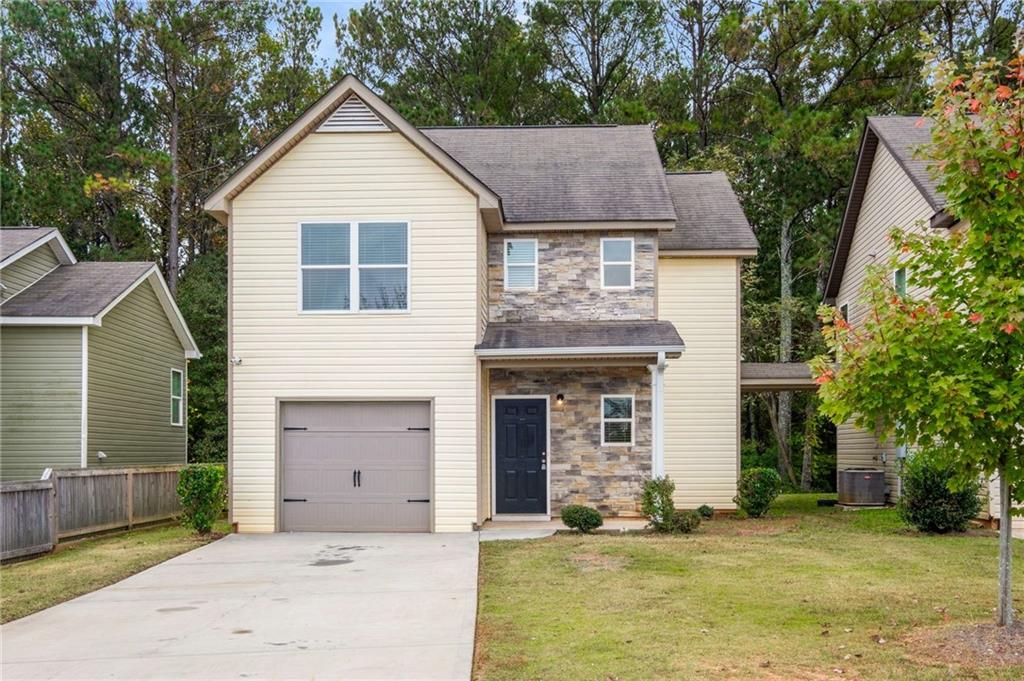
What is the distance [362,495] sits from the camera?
1585 centimetres

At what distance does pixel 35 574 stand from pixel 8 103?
77.0ft

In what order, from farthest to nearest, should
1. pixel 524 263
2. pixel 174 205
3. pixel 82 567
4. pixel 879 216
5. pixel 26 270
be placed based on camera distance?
pixel 174 205, pixel 879 216, pixel 26 270, pixel 524 263, pixel 82 567

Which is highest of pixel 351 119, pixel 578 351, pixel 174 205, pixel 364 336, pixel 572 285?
pixel 174 205

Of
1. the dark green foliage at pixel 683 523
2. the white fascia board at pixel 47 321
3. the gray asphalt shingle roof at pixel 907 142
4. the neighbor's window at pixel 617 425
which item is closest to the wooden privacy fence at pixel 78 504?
the white fascia board at pixel 47 321

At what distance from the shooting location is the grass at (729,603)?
284 inches

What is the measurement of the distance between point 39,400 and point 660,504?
11580mm

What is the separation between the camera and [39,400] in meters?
18.0

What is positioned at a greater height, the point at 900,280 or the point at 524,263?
the point at 524,263

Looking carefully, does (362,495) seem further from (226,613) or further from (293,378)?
(226,613)

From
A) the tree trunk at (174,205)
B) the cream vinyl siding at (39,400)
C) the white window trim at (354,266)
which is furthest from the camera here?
the tree trunk at (174,205)

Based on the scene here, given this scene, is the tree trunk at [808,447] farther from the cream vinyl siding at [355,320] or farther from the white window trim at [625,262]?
the cream vinyl siding at [355,320]

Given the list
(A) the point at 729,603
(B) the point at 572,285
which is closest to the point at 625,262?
(B) the point at 572,285

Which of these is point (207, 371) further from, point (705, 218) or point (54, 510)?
point (705, 218)

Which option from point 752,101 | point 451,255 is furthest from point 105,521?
point 752,101
